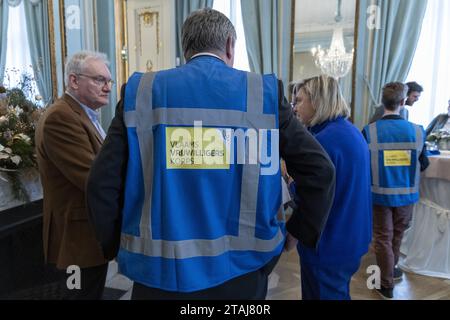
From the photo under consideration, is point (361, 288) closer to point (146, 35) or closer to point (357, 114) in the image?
point (357, 114)

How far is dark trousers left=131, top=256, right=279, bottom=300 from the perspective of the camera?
1023 mm

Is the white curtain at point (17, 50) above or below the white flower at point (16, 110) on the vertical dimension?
above

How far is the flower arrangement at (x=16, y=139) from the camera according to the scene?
1989 mm

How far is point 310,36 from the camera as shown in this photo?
4375 millimetres

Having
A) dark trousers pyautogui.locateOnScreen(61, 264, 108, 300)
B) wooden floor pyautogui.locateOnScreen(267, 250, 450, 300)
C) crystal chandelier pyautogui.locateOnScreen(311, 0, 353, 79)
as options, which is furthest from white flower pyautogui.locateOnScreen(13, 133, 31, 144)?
crystal chandelier pyautogui.locateOnScreen(311, 0, 353, 79)

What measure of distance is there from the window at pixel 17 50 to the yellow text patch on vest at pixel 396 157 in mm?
2760

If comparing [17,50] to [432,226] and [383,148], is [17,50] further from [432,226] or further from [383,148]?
[432,226]

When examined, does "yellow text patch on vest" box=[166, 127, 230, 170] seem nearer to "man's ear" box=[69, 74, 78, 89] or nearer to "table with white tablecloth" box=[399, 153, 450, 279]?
"man's ear" box=[69, 74, 78, 89]

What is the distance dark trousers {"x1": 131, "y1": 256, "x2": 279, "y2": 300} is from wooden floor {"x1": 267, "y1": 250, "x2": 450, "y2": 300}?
1.62 m

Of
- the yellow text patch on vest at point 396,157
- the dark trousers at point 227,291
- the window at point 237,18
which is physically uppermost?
the window at point 237,18

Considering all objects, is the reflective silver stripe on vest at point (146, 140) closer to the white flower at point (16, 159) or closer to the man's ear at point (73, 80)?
the man's ear at point (73, 80)

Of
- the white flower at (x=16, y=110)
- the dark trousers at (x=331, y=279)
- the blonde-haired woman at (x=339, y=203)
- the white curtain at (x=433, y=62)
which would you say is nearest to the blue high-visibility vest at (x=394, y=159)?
the blonde-haired woman at (x=339, y=203)

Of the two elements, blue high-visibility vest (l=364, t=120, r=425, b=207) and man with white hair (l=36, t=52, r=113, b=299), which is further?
blue high-visibility vest (l=364, t=120, r=425, b=207)

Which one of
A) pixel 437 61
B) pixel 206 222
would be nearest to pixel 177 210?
pixel 206 222
